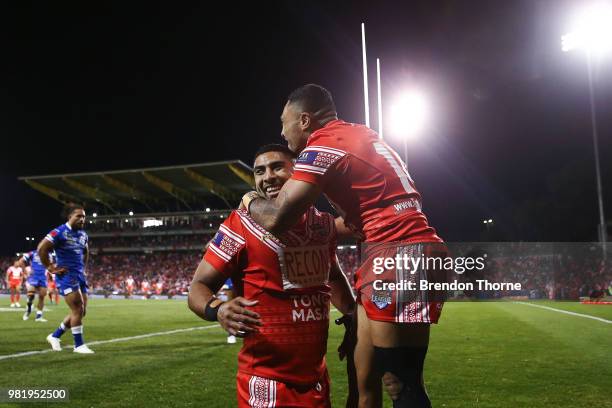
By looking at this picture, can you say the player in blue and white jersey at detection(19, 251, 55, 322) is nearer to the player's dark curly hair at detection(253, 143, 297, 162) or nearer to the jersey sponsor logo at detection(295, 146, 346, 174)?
the player's dark curly hair at detection(253, 143, 297, 162)

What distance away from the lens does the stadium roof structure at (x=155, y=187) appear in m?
47.1

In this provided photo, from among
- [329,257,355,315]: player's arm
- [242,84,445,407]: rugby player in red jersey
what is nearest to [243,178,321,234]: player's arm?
[242,84,445,407]: rugby player in red jersey

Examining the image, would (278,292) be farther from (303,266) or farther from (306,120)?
(306,120)

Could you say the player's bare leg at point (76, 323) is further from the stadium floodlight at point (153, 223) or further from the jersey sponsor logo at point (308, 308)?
the stadium floodlight at point (153, 223)

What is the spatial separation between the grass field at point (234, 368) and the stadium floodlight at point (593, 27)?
68.5 feet

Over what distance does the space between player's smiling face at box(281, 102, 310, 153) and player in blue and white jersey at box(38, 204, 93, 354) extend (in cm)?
778

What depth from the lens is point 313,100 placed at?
117 inches

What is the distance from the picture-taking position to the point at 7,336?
11648mm

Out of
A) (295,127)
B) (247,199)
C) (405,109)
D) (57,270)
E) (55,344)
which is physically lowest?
(55,344)

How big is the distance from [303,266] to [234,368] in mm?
5678

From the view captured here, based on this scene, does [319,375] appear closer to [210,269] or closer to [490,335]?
[210,269]

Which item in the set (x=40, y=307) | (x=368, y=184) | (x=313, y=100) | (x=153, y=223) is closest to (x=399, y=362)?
(x=368, y=184)

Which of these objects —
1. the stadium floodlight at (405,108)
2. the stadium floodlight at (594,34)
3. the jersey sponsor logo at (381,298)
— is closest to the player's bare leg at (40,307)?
the stadium floodlight at (405,108)

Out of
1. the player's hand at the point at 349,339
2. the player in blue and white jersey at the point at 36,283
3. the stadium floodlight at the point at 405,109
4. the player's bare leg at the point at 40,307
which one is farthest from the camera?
the stadium floodlight at the point at 405,109
